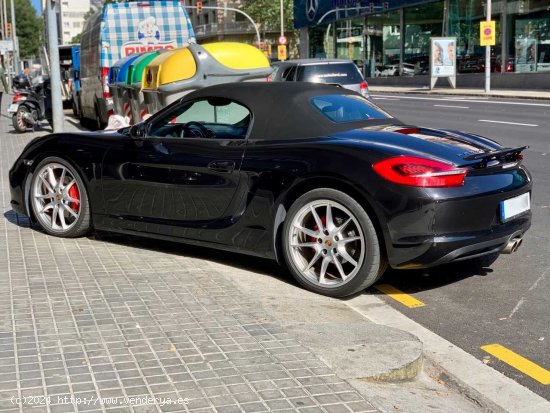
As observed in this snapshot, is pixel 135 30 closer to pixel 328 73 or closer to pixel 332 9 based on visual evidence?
pixel 328 73

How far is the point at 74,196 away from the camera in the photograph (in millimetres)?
6582

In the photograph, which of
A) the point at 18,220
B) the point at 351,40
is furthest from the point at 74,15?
the point at 18,220

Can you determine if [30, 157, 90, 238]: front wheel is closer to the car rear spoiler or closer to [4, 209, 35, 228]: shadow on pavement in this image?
[4, 209, 35, 228]: shadow on pavement

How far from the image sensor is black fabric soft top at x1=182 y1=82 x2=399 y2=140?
546cm

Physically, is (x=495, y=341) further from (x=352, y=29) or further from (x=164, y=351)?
(x=352, y=29)

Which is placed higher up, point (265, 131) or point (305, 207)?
point (265, 131)

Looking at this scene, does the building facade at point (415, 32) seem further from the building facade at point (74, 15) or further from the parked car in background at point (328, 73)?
the building facade at point (74, 15)

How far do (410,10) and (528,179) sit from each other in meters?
42.7

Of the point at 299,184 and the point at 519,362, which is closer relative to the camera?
the point at 519,362

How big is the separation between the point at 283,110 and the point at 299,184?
0.69m

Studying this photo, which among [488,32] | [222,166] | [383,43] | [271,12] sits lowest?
[222,166]

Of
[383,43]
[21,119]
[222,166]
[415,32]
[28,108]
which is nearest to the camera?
[222,166]

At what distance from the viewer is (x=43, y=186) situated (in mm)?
6766

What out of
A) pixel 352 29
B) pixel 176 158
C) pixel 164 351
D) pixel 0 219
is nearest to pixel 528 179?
pixel 176 158
